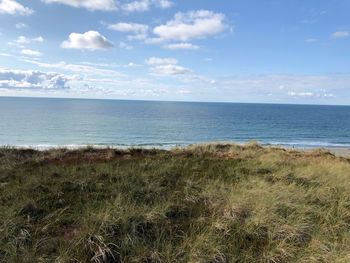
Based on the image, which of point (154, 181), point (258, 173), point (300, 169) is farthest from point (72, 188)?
point (300, 169)

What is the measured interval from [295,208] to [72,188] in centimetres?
455

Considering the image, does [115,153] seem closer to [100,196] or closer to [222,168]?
[222,168]

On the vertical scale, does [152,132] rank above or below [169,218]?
below

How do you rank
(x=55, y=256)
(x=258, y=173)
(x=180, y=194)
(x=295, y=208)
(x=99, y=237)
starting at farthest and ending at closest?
1. (x=258, y=173)
2. (x=180, y=194)
3. (x=295, y=208)
4. (x=99, y=237)
5. (x=55, y=256)

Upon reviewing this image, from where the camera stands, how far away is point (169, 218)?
5.68 metres

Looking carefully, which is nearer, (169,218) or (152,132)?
(169,218)

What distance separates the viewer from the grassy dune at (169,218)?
450 centimetres

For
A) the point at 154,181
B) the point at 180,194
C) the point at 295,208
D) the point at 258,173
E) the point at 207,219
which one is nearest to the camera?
the point at 207,219

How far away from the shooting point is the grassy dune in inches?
177

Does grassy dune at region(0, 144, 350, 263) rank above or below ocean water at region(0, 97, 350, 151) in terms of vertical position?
above

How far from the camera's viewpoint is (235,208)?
5.82 m

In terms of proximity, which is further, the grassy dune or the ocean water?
the ocean water

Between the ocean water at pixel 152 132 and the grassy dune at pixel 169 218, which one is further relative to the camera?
the ocean water at pixel 152 132

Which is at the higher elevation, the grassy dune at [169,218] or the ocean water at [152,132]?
the grassy dune at [169,218]
